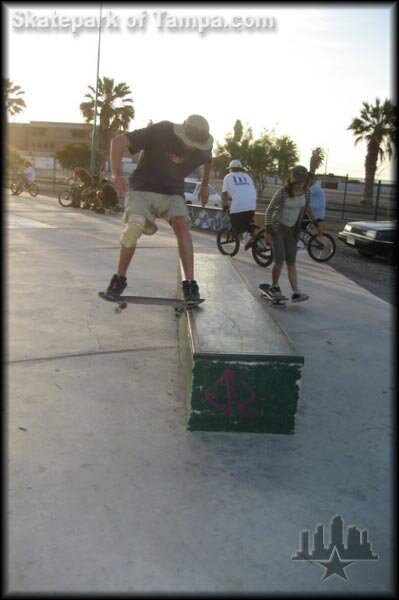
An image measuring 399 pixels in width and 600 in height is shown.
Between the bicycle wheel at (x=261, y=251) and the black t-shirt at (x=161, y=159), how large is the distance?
5227 millimetres

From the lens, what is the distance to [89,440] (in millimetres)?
3389

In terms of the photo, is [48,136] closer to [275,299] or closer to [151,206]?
[275,299]

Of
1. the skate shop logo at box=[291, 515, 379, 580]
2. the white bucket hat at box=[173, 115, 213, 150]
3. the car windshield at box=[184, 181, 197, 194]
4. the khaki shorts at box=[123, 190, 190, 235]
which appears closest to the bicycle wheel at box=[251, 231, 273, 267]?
the khaki shorts at box=[123, 190, 190, 235]

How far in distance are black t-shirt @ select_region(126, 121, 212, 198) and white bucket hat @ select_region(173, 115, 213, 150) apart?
9 cm

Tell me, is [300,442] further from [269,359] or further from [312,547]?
[312,547]

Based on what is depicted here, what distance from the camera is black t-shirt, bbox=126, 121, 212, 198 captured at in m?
4.71

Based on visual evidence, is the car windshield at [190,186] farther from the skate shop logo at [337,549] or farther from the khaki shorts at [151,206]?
the skate shop logo at [337,549]

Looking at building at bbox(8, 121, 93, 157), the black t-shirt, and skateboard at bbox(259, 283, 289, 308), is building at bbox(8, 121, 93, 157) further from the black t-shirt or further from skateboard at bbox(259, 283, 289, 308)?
the black t-shirt

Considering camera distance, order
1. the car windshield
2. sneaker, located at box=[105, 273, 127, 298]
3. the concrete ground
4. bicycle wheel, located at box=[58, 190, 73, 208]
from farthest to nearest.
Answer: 1. the car windshield
2. bicycle wheel, located at box=[58, 190, 73, 208]
3. sneaker, located at box=[105, 273, 127, 298]
4. the concrete ground

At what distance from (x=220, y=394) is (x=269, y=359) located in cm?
38

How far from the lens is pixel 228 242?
11406 millimetres

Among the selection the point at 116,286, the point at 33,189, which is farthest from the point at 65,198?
the point at 116,286

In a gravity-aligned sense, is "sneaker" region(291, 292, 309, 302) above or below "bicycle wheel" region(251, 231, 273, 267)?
below

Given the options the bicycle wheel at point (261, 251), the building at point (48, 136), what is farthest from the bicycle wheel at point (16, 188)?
the building at point (48, 136)
